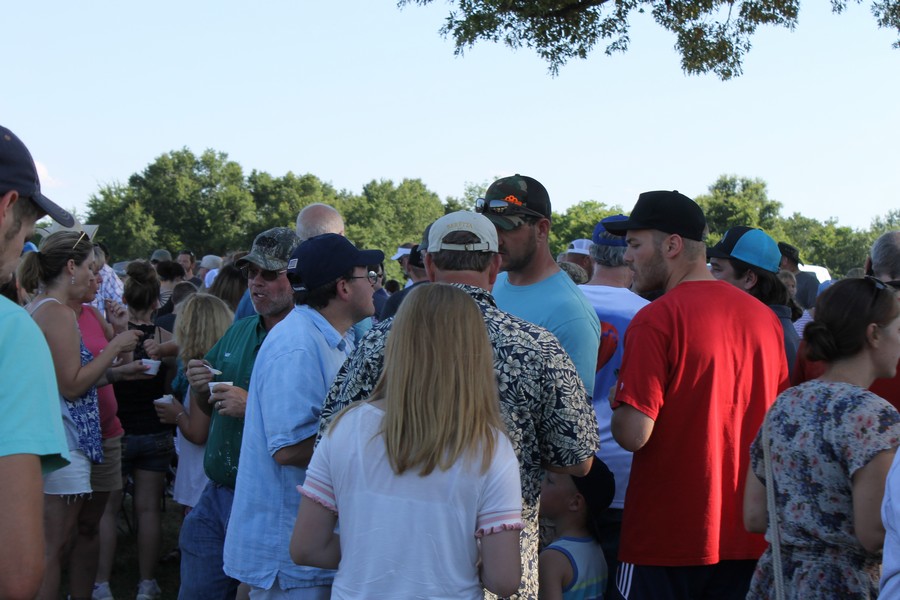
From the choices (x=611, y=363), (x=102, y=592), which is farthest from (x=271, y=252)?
(x=102, y=592)

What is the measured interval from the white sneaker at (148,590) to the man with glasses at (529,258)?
3829mm

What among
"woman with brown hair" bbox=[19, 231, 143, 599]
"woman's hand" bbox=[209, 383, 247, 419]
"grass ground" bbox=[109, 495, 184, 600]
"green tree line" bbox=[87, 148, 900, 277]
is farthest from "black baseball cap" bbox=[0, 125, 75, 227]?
"green tree line" bbox=[87, 148, 900, 277]

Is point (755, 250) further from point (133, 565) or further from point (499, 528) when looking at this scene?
point (133, 565)

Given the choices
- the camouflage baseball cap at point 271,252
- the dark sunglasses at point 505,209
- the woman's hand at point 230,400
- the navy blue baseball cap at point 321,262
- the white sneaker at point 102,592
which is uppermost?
the dark sunglasses at point 505,209

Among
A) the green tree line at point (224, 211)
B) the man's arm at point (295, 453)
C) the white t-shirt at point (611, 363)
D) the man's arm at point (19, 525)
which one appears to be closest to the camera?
the man's arm at point (19, 525)

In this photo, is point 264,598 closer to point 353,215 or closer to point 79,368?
point 79,368

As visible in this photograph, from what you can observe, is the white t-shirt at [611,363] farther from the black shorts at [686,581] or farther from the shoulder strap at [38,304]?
the shoulder strap at [38,304]

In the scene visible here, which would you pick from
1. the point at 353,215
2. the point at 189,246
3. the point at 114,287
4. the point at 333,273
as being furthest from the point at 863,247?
the point at 333,273

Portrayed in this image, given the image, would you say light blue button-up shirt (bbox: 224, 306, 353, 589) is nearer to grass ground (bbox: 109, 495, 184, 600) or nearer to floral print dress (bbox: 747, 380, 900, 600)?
floral print dress (bbox: 747, 380, 900, 600)

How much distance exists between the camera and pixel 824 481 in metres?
2.64

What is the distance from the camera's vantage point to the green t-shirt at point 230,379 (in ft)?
12.3

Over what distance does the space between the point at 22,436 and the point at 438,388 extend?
0.99 m

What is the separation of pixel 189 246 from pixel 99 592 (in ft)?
217

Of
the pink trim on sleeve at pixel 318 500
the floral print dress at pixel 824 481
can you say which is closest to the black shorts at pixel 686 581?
the floral print dress at pixel 824 481
